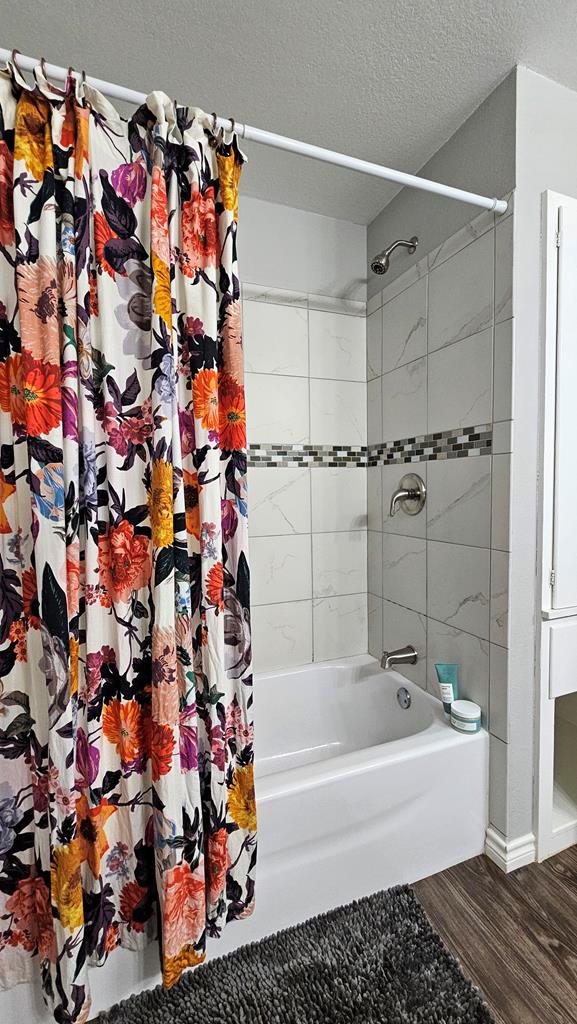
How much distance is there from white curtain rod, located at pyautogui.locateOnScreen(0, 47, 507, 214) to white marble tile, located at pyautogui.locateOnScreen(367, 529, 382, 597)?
128 cm

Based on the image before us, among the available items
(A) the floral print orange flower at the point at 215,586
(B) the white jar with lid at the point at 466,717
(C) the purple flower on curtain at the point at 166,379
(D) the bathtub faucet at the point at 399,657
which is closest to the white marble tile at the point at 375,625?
(D) the bathtub faucet at the point at 399,657

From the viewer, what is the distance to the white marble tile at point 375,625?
2.15m

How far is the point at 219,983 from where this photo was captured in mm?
1145

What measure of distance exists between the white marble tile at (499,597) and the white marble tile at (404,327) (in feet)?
2.72

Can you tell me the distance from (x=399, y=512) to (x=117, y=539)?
1263 mm

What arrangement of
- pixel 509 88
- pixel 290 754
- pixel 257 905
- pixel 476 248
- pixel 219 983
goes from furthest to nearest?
pixel 290 754 → pixel 476 248 → pixel 509 88 → pixel 257 905 → pixel 219 983

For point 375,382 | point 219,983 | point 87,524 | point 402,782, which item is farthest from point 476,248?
point 219,983

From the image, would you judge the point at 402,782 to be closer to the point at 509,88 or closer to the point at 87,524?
the point at 87,524

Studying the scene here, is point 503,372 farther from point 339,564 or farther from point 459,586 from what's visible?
point 339,564

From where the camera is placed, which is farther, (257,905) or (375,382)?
(375,382)

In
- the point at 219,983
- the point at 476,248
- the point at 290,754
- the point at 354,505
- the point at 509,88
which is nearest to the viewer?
the point at 219,983

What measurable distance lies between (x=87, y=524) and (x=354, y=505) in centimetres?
142

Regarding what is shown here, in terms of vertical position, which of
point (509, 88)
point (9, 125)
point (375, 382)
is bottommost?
point (375, 382)

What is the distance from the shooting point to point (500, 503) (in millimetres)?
1424
